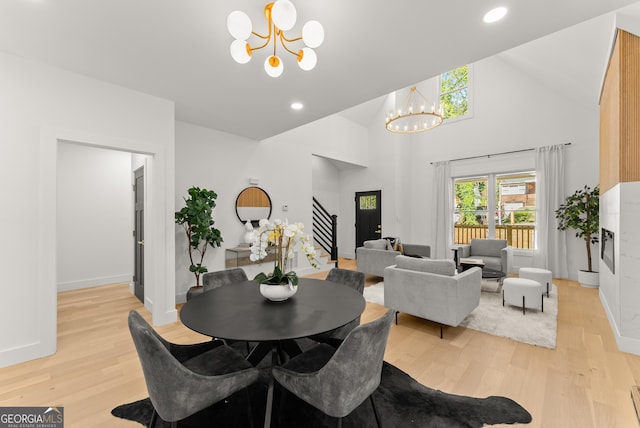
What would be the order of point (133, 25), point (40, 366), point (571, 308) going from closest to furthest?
1. point (133, 25)
2. point (40, 366)
3. point (571, 308)

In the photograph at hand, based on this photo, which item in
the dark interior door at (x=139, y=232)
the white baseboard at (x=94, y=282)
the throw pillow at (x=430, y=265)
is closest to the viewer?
the throw pillow at (x=430, y=265)

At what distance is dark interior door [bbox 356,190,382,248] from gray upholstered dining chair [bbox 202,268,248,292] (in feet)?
18.8

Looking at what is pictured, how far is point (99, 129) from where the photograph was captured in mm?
2988

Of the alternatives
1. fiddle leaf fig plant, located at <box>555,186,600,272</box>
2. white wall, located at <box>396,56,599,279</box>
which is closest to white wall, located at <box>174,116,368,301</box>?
white wall, located at <box>396,56,599,279</box>

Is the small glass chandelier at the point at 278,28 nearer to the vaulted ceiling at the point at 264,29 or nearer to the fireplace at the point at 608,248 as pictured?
the vaulted ceiling at the point at 264,29

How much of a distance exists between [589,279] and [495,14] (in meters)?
5.22

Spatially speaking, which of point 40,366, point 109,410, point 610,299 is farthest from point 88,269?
point 610,299

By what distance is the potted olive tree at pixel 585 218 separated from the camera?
187 inches

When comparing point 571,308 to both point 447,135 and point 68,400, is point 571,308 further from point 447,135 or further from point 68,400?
point 68,400

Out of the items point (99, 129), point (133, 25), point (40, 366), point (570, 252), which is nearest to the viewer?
point (133, 25)

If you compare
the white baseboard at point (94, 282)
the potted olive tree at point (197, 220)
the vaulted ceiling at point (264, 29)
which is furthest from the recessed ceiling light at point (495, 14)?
the white baseboard at point (94, 282)

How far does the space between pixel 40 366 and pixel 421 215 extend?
7542 millimetres

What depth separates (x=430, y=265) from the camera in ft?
10.3

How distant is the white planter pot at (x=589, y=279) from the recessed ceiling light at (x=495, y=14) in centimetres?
512
